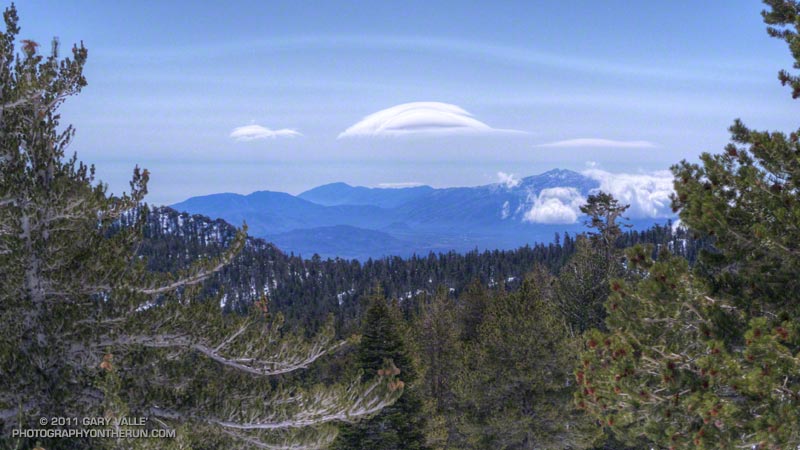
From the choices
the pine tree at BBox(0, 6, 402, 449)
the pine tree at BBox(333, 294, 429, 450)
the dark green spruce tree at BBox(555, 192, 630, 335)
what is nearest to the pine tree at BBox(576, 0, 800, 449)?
the pine tree at BBox(0, 6, 402, 449)

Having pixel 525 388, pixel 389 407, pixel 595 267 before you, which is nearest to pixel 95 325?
pixel 389 407

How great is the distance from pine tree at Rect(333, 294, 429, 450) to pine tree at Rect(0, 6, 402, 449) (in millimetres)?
11944

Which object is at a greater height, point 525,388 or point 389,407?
point 525,388

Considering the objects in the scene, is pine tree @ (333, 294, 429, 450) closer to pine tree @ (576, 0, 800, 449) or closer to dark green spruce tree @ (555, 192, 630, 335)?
dark green spruce tree @ (555, 192, 630, 335)

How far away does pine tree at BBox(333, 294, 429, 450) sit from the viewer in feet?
67.3

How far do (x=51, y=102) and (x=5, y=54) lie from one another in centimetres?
88

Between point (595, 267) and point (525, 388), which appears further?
point (595, 267)

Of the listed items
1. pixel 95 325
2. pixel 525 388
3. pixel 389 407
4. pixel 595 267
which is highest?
pixel 95 325

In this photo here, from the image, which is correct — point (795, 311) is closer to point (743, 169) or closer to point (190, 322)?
point (743, 169)

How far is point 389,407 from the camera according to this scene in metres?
20.6

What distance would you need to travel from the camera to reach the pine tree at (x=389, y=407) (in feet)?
67.3

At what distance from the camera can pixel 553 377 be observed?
66.6 ft

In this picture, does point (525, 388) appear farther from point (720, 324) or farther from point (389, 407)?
point (720, 324)

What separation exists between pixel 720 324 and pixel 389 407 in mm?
15175
